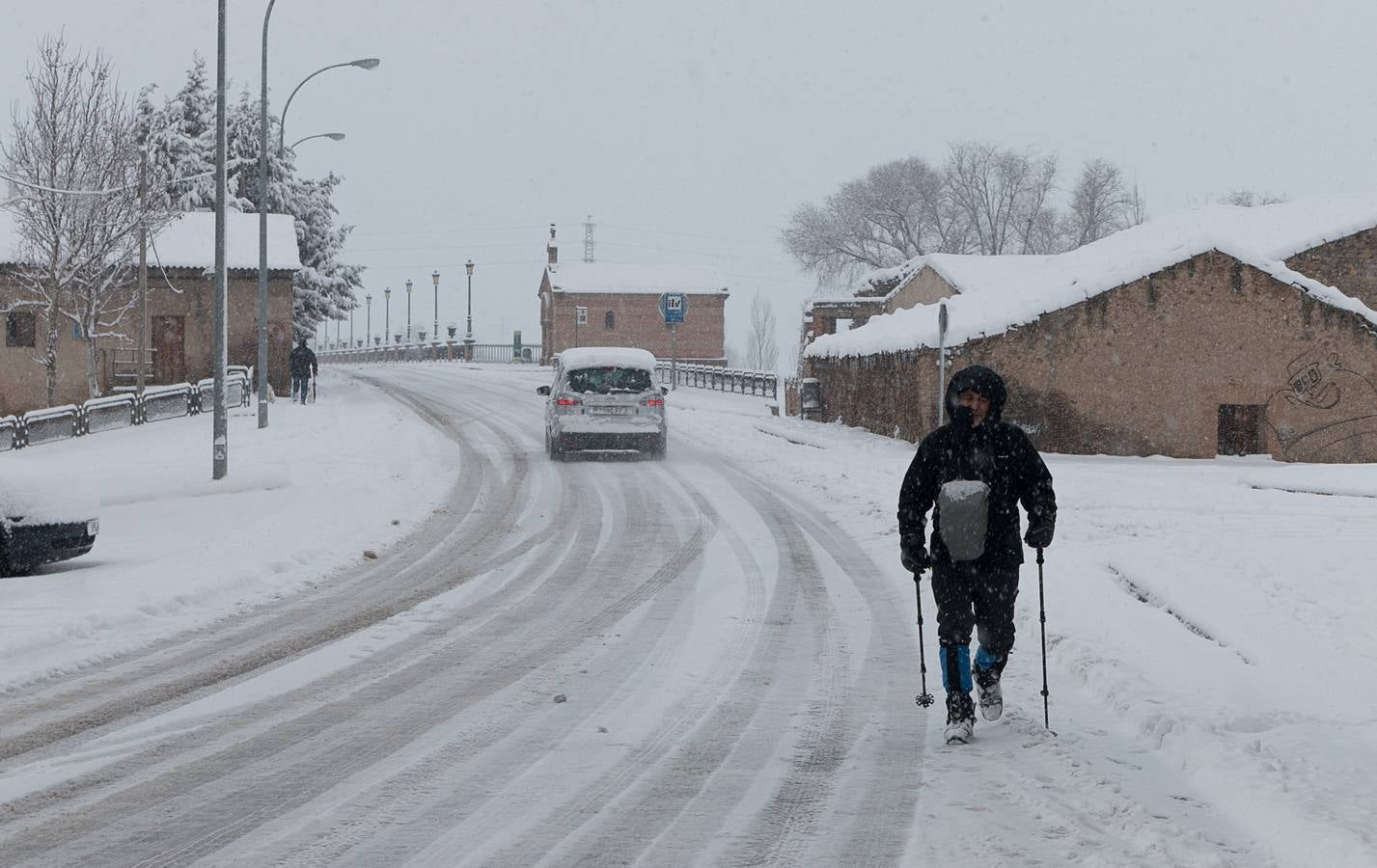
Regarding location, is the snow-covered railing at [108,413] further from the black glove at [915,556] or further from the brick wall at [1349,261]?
the brick wall at [1349,261]

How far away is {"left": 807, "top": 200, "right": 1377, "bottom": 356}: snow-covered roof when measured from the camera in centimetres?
2639

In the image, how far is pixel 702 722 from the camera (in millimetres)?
6633

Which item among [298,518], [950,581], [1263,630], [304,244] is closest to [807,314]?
[304,244]

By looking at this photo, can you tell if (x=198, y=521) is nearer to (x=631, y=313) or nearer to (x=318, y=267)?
(x=318, y=267)

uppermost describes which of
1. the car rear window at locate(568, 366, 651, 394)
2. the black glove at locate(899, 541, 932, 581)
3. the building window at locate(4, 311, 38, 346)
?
the building window at locate(4, 311, 38, 346)

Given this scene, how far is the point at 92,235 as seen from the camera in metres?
37.3

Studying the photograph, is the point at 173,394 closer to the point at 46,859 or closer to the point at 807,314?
the point at 807,314

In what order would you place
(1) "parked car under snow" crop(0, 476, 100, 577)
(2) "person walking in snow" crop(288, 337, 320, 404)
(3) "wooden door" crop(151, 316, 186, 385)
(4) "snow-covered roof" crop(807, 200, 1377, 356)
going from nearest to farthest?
(1) "parked car under snow" crop(0, 476, 100, 577) → (4) "snow-covered roof" crop(807, 200, 1377, 356) → (2) "person walking in snow" crop(288, 337, 320, 404) → (3) "wooden door" crop(151, 316, 186, 385)

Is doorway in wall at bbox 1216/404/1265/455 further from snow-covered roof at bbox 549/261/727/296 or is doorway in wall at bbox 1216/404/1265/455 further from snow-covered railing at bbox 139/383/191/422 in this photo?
snow-covered roof at bbox 549/261/727/296

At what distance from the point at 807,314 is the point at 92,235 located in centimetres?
2080

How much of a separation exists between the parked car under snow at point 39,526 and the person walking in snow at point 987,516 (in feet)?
27.0

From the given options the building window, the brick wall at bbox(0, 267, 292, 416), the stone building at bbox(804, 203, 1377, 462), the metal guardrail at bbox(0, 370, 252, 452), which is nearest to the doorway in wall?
the stone building at bbox(804, 203, 1377, 462)

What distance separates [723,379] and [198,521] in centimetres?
3772

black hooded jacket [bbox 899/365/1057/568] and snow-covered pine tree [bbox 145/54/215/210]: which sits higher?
snow-covered pine tree [bbox 145/54/215/210]
